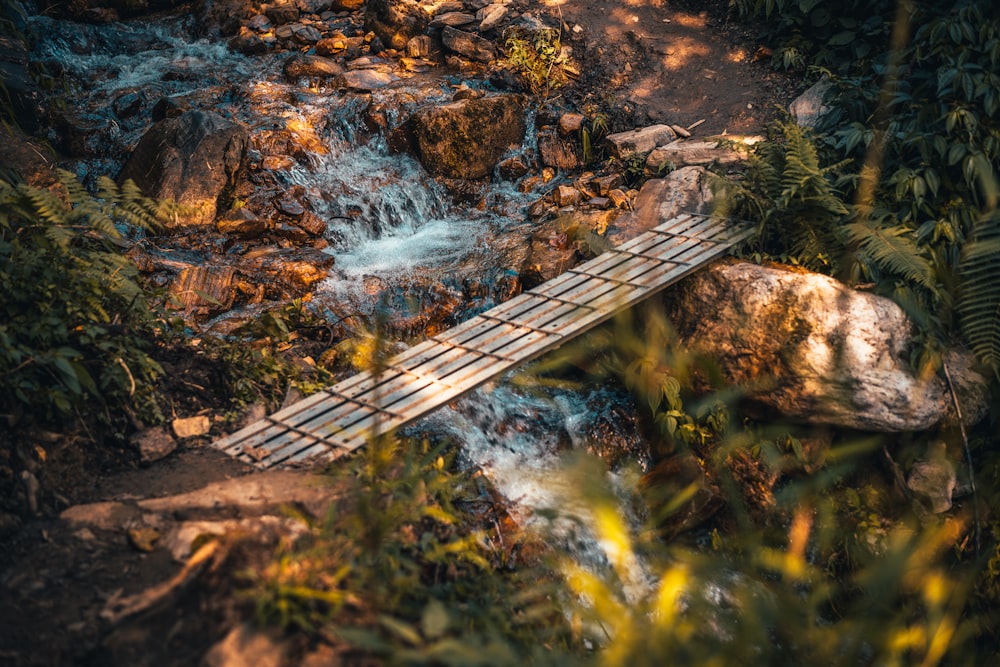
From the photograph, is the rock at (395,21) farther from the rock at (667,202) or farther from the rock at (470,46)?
the rock at (667,202)

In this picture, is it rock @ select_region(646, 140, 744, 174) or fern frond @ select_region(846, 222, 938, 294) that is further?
rock @ select_region(646, 140, 744, 174)

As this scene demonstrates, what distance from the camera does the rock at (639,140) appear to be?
7324 millimetres

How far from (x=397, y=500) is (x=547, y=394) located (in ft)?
9.04

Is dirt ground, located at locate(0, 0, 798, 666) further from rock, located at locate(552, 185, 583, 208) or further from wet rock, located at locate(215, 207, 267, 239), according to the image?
rock, located at locate(552, 185, 583, 208)

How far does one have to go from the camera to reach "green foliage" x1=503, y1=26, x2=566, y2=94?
8.45 metres

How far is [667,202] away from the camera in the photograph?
21.1 feet

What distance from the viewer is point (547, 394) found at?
19.0 ft

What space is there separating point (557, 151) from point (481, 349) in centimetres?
355

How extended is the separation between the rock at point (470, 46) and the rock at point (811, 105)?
11.4 feet

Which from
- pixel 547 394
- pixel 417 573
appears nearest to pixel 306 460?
pixel 417 573

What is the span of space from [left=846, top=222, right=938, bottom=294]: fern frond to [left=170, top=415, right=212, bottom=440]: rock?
13.8 feet

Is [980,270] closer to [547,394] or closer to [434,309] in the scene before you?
[547,394]

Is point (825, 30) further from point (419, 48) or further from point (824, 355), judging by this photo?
point (419, 48)

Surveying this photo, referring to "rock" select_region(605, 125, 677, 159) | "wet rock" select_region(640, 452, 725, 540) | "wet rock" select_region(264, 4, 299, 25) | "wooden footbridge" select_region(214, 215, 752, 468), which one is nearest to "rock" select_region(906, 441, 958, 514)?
"wet rock" select_region(640, 452, 725, 540)
